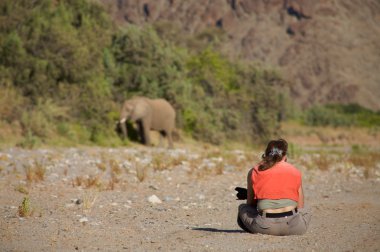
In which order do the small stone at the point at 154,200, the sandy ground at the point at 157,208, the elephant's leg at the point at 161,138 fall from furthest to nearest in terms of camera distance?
A: the elephant's leg at the point at 161,138
the small stone at the point at 154,200
the sandy ground at the point at 157,208

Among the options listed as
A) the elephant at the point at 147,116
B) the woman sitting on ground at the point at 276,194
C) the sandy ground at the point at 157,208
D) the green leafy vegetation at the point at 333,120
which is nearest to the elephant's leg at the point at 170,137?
the elephant at the point at 147,116

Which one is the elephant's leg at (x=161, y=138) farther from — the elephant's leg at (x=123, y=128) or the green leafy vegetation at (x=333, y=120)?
the green leafy vegetation at (x=333, y=120)

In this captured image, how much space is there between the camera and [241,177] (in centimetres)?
1381

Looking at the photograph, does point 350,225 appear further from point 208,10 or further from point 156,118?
point 208,10

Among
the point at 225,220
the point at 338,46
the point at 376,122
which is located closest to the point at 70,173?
the point at 225,220

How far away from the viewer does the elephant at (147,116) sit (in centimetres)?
2377

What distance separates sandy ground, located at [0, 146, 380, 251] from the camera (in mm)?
6234

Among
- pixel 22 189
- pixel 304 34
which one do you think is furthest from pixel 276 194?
pixel 304 34

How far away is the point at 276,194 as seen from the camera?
6.40m

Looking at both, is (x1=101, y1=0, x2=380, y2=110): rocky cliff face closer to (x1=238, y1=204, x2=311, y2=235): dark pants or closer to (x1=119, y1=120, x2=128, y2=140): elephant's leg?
(x1=119, y1=120, x2=128, y2=140): elephant's leg

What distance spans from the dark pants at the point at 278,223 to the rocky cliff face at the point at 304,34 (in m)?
82.2

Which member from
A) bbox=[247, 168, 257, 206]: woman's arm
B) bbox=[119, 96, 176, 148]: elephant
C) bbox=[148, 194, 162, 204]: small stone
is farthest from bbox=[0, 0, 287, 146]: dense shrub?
bbox=[247, 168, 257, 206]: woman's arm

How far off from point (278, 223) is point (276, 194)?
31 cm

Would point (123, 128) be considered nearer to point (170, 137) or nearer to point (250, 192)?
point (170, 137)
